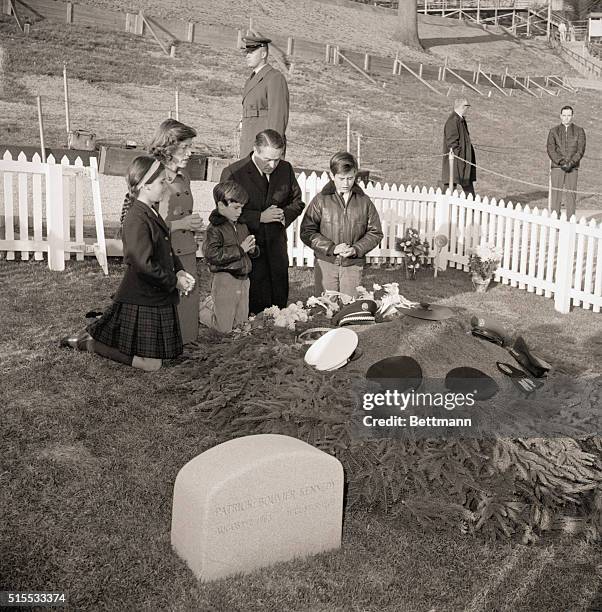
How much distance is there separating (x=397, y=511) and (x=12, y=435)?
239cm

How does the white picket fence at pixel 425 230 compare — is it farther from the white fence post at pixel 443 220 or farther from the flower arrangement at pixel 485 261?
the flower arrangement at pixel 485 261

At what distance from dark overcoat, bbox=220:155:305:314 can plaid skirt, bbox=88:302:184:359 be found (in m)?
1.05

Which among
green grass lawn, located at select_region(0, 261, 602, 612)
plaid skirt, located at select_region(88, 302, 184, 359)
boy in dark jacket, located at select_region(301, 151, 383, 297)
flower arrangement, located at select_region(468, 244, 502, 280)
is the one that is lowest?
flower arrangement, located at select_region(468, 244, 502, 280)

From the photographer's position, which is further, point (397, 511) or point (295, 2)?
point (295, 2)

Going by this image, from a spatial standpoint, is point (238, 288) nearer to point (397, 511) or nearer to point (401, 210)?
point (397, 511)

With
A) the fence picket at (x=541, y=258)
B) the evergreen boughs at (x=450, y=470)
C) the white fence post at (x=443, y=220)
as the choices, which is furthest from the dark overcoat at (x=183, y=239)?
the white fence post at (x=443, y=220)

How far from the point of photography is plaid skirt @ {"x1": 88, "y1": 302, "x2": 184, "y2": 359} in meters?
6.39

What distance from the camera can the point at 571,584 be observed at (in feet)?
13.3

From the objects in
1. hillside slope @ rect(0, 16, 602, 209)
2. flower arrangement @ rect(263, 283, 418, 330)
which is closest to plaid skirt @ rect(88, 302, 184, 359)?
flower arrangement @ rect(263, 283, 418, 330)

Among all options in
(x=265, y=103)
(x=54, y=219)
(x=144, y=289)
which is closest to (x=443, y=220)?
(x=265, y=103)

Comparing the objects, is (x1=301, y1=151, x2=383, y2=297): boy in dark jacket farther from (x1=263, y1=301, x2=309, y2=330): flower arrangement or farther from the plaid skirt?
the plaid skirt

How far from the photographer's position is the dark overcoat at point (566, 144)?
1452 cm

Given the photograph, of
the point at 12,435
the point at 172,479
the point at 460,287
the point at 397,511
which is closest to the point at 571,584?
the point at 397,511

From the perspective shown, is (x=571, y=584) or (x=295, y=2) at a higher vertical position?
(x=295, y=2)
